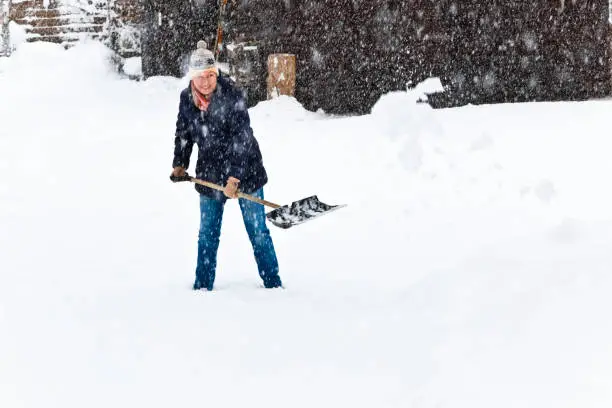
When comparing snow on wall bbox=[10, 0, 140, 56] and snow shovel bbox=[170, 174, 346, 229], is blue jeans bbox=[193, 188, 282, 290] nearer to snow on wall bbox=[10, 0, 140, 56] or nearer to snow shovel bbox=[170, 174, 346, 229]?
snow shovel bbox=[170, 174, 346, 229]

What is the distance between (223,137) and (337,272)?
1.34 meters

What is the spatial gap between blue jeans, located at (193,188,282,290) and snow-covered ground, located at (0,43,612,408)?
0.13 metres

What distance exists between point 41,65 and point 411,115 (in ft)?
25.9

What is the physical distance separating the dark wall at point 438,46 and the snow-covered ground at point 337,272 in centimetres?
96

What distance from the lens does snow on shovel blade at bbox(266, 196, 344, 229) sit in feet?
16.4

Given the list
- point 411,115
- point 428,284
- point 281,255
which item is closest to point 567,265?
point 428,284

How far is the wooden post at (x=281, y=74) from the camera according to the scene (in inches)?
445

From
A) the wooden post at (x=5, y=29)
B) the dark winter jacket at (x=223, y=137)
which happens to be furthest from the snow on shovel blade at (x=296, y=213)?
the wooden post at (x=5, y=29)

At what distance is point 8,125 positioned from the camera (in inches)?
447

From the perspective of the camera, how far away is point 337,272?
217 inches

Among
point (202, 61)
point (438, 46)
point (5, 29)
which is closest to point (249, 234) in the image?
point (202, 61)

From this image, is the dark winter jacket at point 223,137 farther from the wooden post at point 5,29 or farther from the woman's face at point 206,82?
the wooden post at point 5,29

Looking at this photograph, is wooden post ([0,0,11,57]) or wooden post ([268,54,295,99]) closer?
wooden post ([268,54,295,99])

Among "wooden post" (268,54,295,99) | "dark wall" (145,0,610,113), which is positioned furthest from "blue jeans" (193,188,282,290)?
"dark wall" (145,0,610,113)
